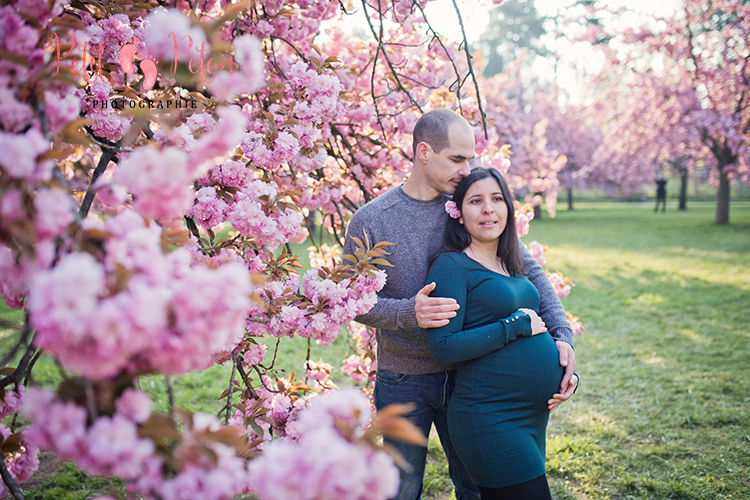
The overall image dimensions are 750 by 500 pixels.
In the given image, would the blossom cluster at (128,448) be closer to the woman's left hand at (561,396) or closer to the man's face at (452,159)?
the woman's left hand at (561,396)

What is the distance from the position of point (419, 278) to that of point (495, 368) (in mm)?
548

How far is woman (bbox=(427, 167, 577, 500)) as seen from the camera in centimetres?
171

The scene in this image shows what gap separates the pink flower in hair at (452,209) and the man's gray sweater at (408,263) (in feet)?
0.27

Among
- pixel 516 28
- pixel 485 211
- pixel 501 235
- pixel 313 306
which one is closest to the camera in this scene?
pixel 313 306

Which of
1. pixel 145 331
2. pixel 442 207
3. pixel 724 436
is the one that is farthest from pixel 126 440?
pixel 724 436

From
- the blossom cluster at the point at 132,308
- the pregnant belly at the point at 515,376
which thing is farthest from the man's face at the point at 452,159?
the blossom cluster at the point at 132,308

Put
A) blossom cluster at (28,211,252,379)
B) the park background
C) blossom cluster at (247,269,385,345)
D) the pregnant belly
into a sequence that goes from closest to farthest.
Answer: blossom cluster at (28,211,252,379) < the park background < blossom cluster at (247,269,385,345) < the pregnant belly

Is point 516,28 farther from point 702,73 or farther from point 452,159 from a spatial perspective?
point 452,159

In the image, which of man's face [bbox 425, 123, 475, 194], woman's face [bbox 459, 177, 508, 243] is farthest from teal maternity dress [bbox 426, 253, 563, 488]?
man's face [bbox 425, 123, 475, 194]

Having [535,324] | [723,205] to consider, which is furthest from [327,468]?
[723,205]

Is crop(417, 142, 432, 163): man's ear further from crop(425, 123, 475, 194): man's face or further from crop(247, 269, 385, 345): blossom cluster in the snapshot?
crop(247, 269, 385, 345): blossom cluster

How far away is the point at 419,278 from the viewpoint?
7.03 ft

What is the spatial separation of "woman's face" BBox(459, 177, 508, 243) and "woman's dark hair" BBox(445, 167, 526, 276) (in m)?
0.02

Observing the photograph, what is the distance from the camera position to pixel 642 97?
13555mm
